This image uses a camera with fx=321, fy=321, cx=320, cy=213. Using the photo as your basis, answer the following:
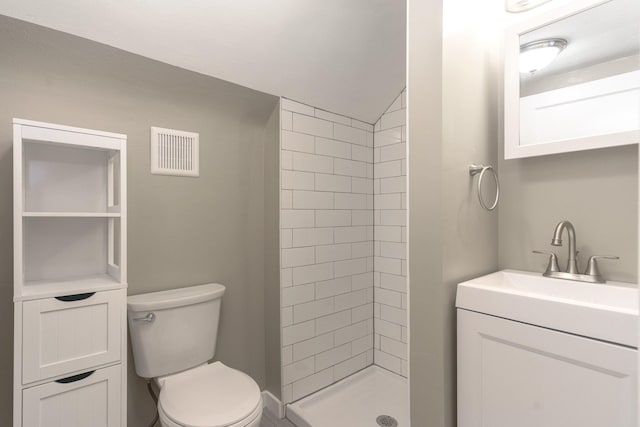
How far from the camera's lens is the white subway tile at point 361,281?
2375mm

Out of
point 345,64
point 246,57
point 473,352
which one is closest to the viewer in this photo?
point 473,352

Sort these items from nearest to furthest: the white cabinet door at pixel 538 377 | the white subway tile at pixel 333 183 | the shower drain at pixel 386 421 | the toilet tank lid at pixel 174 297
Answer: the white cabinet door at pixel 538 377
the toilet tank lid at pixel 174 297
the shower drain at pixel 386 421
the white subway tile at pixel 333 183

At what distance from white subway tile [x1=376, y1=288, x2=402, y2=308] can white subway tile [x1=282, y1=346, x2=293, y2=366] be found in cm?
82

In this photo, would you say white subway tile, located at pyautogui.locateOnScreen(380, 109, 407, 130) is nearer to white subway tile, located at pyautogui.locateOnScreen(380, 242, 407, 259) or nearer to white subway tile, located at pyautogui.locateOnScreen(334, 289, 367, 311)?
white subway tile, located at pyautogui.locateOnScreen(380, 242, 407, 259)

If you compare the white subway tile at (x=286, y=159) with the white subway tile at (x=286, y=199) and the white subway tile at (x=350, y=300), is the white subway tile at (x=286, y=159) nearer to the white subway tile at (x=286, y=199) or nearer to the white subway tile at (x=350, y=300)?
the white subway tile at (x=286, y=199)

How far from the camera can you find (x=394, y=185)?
2.37 meters

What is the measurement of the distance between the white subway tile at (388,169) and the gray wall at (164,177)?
0.90 meters

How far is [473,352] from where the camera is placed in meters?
1.06

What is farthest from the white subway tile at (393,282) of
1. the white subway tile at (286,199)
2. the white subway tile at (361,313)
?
the white subway tile at (286,199)

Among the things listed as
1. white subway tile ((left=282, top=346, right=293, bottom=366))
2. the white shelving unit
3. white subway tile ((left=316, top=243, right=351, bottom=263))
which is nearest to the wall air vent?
the white shelving unit

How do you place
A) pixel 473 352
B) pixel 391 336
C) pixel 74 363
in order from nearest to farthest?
pixel 473 352 < pixel 74 363 < pixel 391 336

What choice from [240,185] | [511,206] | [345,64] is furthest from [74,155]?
[511,206]

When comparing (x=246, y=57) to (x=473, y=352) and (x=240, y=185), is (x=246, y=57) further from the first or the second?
(x=473, y=352)

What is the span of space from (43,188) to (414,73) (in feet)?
5.31
